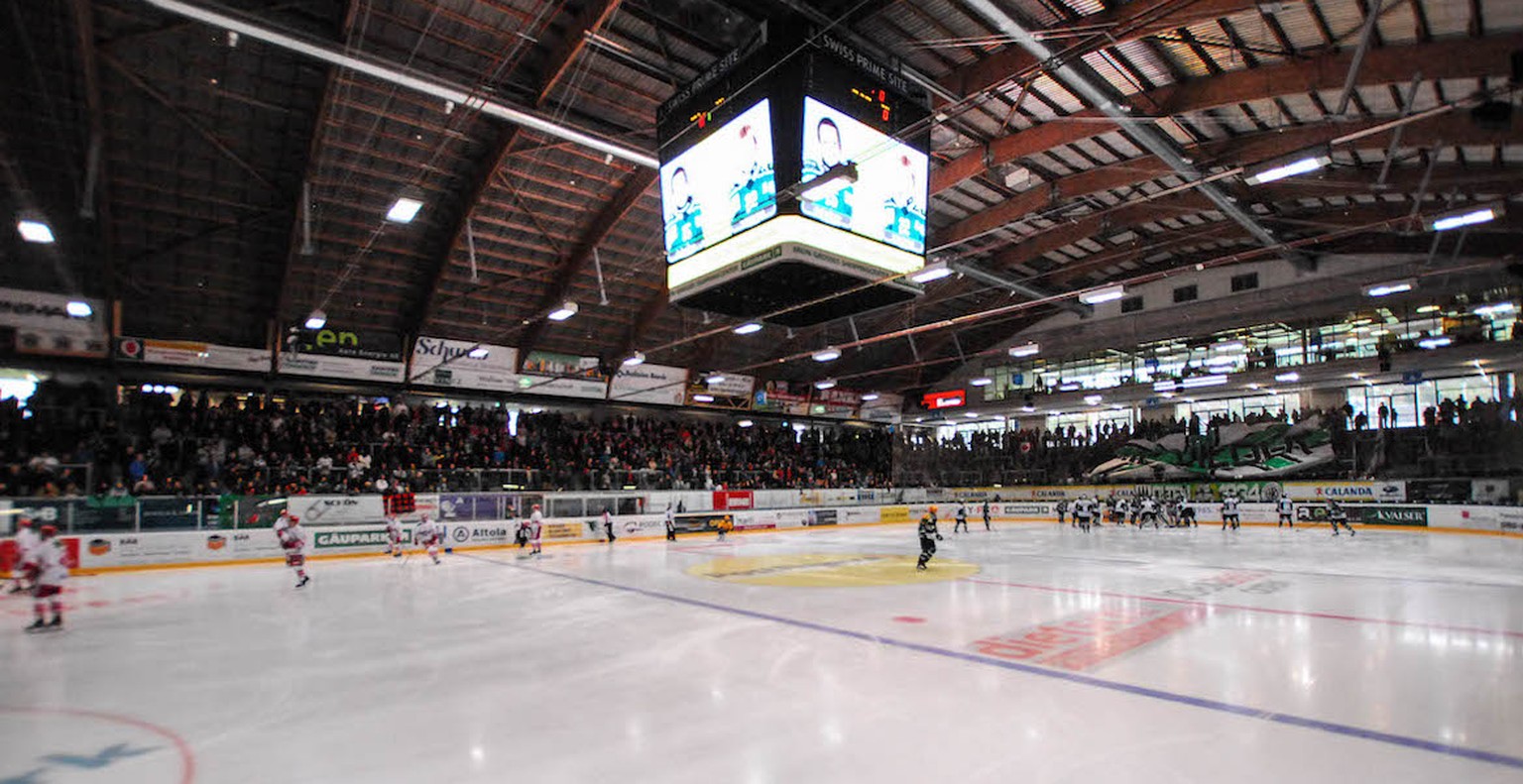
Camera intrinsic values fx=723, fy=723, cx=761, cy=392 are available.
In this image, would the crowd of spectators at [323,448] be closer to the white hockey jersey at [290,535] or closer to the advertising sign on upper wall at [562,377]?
the advertising sign on upper wall at [562,377]

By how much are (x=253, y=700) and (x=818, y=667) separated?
5.37 m

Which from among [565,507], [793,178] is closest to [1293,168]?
[793,178]

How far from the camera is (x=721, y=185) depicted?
36.6 feet

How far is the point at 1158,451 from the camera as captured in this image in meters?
39.0

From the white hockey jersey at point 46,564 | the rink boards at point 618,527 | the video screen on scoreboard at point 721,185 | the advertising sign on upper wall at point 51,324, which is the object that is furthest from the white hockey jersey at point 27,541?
the advertising sign on upper wall at point 51,324

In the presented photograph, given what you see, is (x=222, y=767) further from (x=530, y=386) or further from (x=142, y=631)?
(x=530, y=386)

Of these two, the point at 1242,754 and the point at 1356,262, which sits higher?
the point at 1356,262

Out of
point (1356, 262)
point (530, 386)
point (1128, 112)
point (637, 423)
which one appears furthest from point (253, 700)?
point (1356, 262)

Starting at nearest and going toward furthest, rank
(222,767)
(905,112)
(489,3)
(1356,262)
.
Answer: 1. (222,767)
2. (905,112)
3. (489,3)
4. (1356,262)

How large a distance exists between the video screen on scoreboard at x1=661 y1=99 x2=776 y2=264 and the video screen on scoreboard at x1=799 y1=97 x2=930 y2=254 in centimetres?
63

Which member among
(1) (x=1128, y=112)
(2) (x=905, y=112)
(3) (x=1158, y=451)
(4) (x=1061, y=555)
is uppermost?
(1) (x=1128, y=112)

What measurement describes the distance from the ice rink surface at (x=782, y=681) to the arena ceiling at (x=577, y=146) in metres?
7.86

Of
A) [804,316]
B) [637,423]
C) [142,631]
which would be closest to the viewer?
[142,631]

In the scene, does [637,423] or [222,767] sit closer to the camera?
[222,767]
